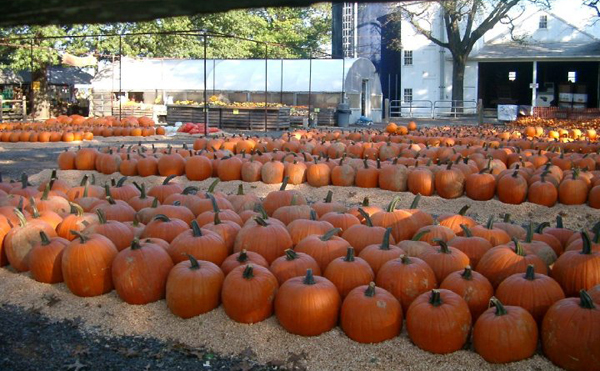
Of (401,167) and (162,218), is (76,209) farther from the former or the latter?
(401,167)

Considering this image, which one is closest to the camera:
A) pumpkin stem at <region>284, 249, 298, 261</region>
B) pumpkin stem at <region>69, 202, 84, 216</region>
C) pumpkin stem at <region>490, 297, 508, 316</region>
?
pumpkin stem at <region>490, 297, 508, 316</region>

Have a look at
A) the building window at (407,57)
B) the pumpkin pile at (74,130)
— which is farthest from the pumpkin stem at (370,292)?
the building window at (407,57)

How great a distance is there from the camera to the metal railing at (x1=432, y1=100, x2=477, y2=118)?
4356 cm

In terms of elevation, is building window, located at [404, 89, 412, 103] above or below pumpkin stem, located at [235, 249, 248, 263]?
above

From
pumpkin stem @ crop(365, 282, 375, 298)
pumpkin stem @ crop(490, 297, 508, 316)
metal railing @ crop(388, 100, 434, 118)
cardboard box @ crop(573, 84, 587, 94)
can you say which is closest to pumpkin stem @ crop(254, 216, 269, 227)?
pumpkin stem @ crop(365, 282, 375, 298)

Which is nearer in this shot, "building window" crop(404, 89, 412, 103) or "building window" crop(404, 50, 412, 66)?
"building window" crop(404, 89, 412, 103)

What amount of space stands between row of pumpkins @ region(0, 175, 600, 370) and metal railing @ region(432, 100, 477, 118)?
3847 cm

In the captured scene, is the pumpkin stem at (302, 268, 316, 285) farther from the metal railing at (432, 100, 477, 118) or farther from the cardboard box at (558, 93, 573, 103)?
the cardboard box at (558, 93, 573, 103)

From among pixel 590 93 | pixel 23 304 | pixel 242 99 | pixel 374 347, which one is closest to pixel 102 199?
pixel 23 304

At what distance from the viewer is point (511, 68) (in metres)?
47.9

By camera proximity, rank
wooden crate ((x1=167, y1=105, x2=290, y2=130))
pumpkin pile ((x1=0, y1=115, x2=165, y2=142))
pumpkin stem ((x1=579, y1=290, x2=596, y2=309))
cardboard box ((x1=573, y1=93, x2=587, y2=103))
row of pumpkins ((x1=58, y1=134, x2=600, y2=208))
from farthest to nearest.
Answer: cardboard box ((x1=573, y1=93, x2=587, y2=103)) → wooden crate ((x1=167, y1=105, x2=290, y2=130)) → pumpkin pile ((x1=0, y1=115, x2=165, y2=142)) → row of pumpkins ((x1=58, y1=134, x2=600, y2=208)) → pumpkin stem ((x1=579, y1=290, x2=596, y2=309))

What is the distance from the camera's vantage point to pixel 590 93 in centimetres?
4581

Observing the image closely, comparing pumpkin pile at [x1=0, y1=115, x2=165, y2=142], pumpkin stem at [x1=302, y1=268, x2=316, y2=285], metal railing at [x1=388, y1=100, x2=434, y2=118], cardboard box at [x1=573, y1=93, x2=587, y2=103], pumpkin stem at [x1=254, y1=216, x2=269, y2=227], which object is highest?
cardboard box at [x1=573, y1=93, x2=587, y2=103]

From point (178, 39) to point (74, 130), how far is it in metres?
19.9
